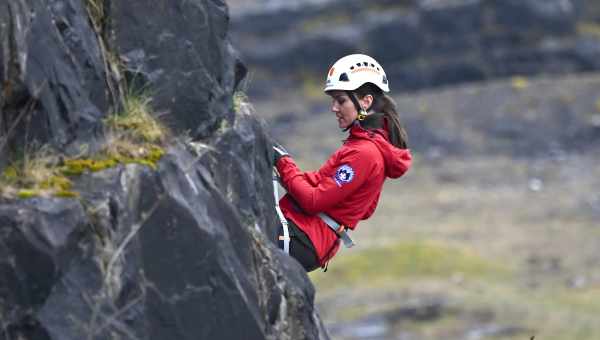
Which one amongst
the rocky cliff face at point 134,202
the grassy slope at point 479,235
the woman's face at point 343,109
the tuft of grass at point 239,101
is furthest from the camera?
the grassy slope at point 479,235

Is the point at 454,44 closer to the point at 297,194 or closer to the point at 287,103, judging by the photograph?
the point at 287,103

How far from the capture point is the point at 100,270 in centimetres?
973

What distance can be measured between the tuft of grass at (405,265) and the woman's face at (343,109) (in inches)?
1998

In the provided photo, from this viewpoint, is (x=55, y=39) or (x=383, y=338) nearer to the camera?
(x=55, y=39)

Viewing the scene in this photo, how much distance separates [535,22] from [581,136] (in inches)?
574

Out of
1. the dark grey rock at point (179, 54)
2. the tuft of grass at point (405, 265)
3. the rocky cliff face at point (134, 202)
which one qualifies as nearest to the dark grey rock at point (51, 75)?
the rocky cliff face at point (134, 202)

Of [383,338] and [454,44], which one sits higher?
[454,44]

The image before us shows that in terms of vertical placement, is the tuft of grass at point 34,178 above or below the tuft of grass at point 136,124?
below

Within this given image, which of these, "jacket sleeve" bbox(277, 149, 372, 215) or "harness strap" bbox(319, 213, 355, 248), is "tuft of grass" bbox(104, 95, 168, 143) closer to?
"jacket sleeve" bbox(277, 149, 372, 215)

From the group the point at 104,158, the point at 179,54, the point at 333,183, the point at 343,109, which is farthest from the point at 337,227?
the point at 104,158

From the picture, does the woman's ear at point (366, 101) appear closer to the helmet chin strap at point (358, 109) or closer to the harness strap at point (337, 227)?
the helmet chin strap at point (358, 109)

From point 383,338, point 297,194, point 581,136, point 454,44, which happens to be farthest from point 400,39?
point 297,194

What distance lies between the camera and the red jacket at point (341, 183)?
40.6ft

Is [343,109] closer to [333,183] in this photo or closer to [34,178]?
[333,183]
